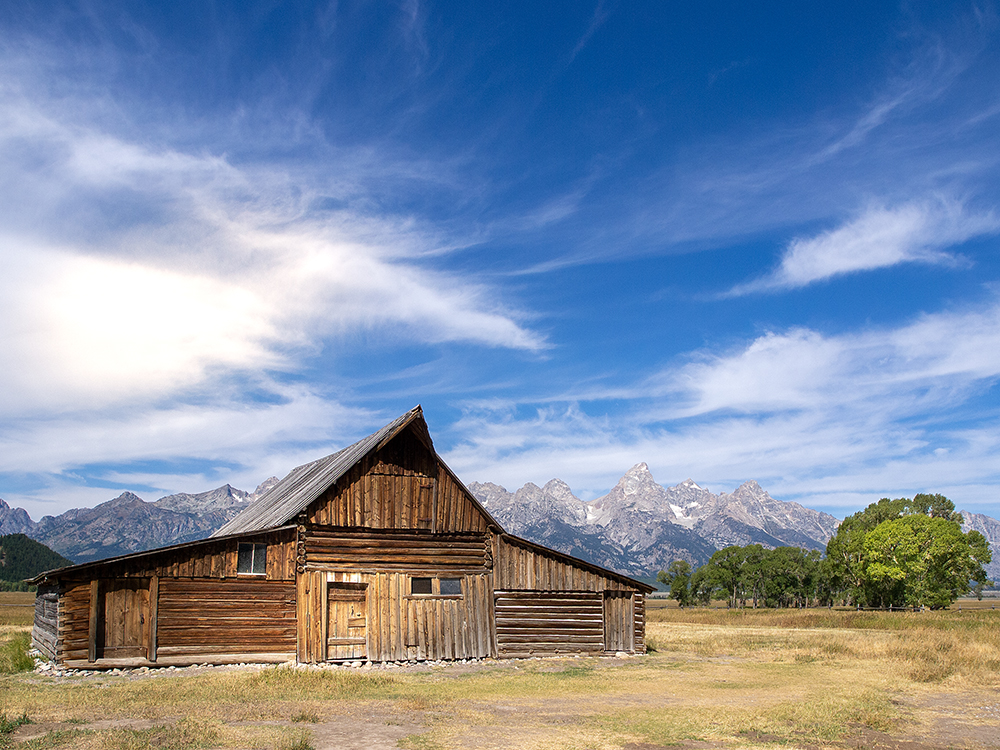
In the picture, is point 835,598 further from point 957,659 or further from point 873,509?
point 957,659

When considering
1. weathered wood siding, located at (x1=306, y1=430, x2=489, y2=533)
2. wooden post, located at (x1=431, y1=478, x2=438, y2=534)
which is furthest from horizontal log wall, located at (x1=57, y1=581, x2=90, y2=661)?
wooden post, located at (x1=431, y1=478, x2=438, y2=534)

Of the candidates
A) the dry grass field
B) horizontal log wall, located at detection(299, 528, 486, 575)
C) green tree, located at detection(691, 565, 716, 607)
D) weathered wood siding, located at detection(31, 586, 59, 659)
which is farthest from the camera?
green tree, located at detection(691, 565, 716, 607)

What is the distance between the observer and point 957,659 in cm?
2516

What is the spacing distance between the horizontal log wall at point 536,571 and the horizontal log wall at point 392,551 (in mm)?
831

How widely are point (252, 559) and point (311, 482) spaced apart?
546 cm

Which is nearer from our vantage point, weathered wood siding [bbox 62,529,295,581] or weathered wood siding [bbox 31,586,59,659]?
weathered wood siding [bbox 31,586,59,659]

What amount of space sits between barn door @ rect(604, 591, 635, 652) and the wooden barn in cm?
4

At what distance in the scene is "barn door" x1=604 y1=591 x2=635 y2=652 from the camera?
30.6 meters

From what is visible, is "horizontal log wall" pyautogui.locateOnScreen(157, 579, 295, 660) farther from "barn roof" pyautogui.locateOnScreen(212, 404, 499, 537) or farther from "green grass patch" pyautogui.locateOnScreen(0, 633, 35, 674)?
"green grass patch" pyautogui.locateOnScreen(0, 633, 35, 674)

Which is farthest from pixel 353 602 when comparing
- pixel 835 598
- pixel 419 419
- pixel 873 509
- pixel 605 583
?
pixel 835 598

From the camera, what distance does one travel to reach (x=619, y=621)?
101 feet

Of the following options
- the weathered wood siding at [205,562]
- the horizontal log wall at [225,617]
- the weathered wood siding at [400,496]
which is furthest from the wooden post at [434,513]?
the horizontal log wall at [225,617]

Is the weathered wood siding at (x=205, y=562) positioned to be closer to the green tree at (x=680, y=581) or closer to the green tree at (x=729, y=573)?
the green tree at (x=729, y=573)

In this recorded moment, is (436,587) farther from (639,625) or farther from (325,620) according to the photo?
(639,625)
